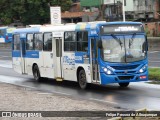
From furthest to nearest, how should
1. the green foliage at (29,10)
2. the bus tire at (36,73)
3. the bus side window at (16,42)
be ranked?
the green foliage at (29,10), the bus side window at (16,42), the bus tire at (36,73)

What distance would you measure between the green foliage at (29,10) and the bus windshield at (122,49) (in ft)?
214

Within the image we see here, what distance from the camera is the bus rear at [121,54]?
59.2 ft

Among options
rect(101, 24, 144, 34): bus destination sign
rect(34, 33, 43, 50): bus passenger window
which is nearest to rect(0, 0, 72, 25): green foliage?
rect(34, 33, 43, 50): bus passenger window

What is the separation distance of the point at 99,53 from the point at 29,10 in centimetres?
6856

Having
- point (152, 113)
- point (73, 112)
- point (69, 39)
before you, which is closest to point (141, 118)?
point (152, 113)

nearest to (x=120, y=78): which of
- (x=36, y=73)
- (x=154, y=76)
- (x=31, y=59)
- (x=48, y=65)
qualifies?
(x=154, y=76)

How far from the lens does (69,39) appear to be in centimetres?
2047

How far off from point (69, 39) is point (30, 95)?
4078mm

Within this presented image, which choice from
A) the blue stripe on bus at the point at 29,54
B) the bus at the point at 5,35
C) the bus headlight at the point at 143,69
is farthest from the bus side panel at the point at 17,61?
the bus at the point at 5,35

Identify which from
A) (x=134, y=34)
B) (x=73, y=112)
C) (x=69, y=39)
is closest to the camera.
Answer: (x=73, y=112)

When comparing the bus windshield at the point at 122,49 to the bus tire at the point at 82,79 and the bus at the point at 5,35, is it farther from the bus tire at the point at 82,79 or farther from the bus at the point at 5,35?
the bus at the point at 5,35

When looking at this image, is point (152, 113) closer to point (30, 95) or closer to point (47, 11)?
point (30, 95)

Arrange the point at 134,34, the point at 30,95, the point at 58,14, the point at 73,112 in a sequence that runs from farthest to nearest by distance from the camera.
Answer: the point at 58,14 < the point at 134,34 < the point at 30,95 < the point at 73,112

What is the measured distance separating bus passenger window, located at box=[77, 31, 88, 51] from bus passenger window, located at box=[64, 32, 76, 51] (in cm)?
36
